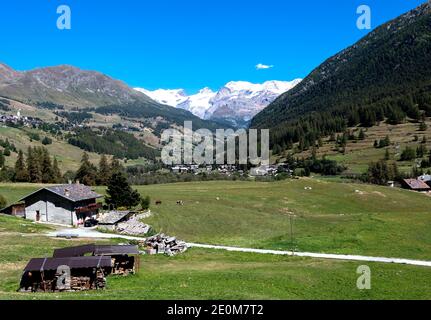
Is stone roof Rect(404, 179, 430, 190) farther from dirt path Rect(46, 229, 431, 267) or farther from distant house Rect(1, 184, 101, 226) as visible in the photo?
distant house Rect(1, 184, 101, 226)

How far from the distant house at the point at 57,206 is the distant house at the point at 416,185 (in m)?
116

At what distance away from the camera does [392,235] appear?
227ft

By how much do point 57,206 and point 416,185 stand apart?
124737 millimetres

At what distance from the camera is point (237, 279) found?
40.2 metres

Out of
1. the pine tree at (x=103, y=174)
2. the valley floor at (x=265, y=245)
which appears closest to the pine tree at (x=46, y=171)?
the pine tree at (x=103, y=174)

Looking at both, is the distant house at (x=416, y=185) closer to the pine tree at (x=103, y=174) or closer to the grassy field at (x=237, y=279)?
the pine tree at (x=103, y=174)

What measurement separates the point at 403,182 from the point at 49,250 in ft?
470

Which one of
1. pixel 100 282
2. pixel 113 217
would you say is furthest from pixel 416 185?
pixel 100 282

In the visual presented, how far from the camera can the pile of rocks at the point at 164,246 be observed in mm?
57303

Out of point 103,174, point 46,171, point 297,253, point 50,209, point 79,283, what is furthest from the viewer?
point 103,174

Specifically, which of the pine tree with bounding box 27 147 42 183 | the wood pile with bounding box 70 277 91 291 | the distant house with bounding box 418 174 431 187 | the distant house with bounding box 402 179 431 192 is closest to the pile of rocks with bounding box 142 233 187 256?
the wood pile with bounding box 70 277 91 291

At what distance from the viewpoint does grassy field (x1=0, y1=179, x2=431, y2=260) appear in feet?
214

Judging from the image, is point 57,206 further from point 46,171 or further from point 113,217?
point 46,171
